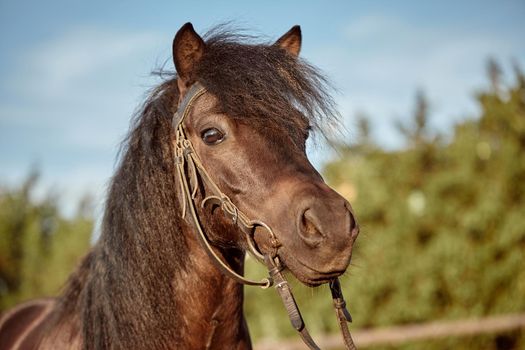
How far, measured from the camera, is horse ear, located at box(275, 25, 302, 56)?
3160 millimetres

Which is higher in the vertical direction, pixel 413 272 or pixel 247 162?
pixel 247 162

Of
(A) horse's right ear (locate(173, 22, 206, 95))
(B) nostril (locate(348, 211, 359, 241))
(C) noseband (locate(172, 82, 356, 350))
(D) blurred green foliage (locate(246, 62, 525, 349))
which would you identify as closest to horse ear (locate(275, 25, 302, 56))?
(A) horse's right ear (locate(173, 22, 206, 95))

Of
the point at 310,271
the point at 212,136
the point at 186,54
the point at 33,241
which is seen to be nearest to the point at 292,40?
the point at 186,54

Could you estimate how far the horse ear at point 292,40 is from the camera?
10.4 feet

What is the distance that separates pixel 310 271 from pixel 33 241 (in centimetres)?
1695

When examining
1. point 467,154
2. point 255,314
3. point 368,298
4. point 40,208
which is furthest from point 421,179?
point 40,208

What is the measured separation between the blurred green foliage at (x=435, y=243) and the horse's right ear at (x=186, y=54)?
689 centimetres

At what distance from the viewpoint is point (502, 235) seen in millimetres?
9789

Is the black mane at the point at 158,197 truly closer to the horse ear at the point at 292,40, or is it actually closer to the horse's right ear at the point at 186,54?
the horse's right ear at the point at 186,54

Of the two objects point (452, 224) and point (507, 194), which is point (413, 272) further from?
point (507, 194)

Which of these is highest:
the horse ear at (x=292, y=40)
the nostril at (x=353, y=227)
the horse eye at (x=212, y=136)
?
the horse ear at (x=292, y=40)

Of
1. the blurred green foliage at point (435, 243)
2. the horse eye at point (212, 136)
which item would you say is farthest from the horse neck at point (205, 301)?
the blurred green foliage at point (435, 243)

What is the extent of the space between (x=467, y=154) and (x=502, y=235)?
165 cm

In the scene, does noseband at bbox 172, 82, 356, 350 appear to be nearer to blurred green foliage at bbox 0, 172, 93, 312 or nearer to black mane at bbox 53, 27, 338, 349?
black mane at bbox 53, 27, 338, 349
